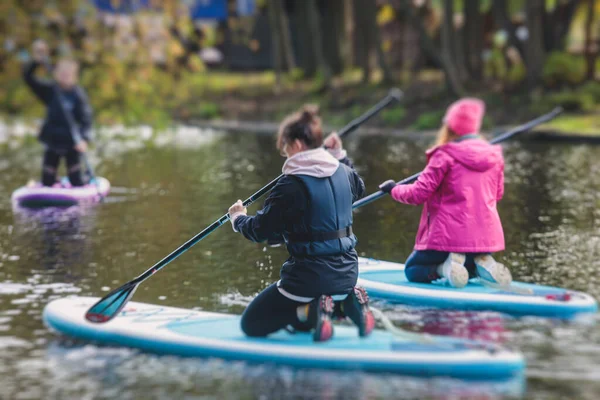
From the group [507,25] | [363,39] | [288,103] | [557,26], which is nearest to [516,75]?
[507,25]

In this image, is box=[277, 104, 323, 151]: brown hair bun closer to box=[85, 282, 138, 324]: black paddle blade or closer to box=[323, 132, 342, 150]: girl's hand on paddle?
box=[323, 132, 342, 150]: girl's hand on paddle

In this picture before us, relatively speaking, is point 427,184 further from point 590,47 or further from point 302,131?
point 590,47

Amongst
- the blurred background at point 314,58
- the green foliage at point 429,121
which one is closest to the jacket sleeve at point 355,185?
the blurred background at point 314,58

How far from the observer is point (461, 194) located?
8656mm

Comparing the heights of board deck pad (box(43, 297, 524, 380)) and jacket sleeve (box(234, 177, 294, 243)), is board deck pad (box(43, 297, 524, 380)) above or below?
below

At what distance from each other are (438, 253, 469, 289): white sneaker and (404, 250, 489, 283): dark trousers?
10 cm

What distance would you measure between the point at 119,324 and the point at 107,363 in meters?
0.52

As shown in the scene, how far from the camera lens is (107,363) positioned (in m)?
7.16

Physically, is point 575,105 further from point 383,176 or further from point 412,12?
point 383,176

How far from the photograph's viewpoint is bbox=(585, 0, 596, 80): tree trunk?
27.8 metres

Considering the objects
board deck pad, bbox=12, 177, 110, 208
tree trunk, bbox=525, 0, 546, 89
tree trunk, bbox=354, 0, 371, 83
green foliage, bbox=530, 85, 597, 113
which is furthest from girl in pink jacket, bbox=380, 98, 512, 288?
tree trunk, bbox=354, 0, 371, 83

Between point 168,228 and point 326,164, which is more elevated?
point 326,164

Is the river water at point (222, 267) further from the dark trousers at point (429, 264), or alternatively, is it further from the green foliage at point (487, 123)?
the green foliage at point (487, 123)

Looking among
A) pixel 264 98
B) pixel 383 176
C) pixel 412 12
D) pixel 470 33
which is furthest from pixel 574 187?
pixel 264 98
